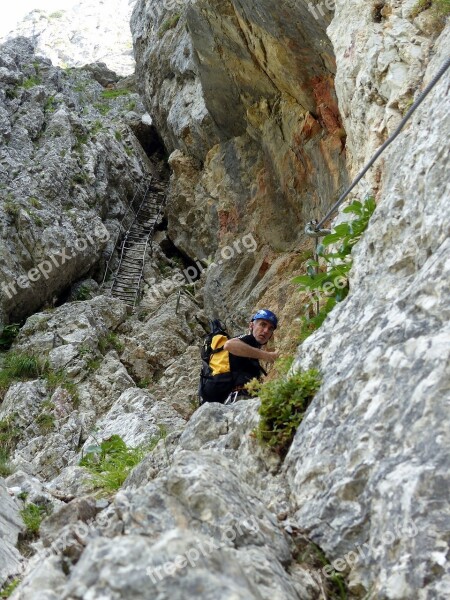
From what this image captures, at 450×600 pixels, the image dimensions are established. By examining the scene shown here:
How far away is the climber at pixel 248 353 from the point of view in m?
6.11

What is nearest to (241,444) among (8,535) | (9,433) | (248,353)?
(248,353)

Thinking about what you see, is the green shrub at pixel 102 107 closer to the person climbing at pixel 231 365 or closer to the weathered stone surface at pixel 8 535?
the person climbing at pixel 231 365

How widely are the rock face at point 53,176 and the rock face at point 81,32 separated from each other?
48171mm

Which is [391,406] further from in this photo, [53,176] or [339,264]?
[53,176]

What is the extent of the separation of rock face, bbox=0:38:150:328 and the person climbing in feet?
39.4

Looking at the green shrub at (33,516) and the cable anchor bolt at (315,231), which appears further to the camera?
the cable anchor bolt at (315,231)

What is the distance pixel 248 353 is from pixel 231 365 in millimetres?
334

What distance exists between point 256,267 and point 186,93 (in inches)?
332

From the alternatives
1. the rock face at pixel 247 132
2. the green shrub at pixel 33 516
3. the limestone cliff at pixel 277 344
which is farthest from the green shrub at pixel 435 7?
the green shrub at pixel 33 516

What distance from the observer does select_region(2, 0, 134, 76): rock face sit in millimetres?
76875

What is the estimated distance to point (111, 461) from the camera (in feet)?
25.2

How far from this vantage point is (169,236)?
845 inches

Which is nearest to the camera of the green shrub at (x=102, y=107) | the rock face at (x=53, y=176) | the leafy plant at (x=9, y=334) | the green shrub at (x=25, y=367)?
the green shrub at (x=25, y=367)

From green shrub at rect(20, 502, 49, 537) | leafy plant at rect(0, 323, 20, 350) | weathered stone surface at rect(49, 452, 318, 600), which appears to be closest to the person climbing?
green shrub at rect(20, 502, 49, 537)
